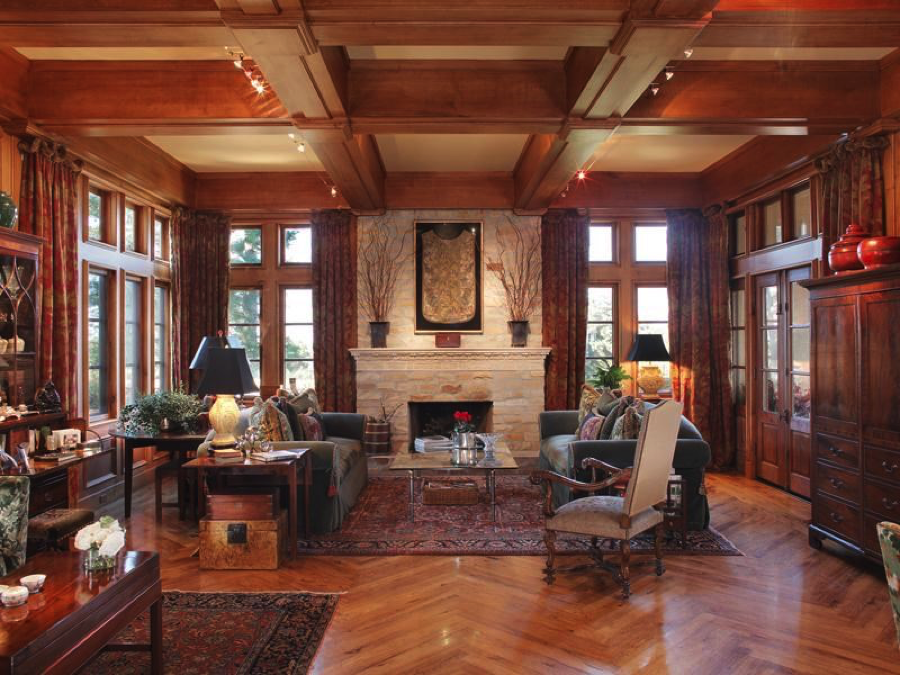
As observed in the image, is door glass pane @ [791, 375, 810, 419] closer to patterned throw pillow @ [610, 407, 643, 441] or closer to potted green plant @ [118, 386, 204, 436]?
patterned throw pillow @ [610, 407, 643, 441]

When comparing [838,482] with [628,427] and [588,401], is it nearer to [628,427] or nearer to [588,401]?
[628,427]

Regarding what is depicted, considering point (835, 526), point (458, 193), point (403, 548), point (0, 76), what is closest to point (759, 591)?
point (835, 526)

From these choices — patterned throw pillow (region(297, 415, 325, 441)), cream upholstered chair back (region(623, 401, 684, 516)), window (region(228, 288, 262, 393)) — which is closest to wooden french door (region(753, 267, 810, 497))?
cream upholstered chair back (region(623, 401, 684, 516))

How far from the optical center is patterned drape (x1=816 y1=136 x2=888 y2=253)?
4.59m

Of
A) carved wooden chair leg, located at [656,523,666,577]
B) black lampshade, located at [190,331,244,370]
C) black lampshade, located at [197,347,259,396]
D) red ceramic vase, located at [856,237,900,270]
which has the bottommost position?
carved wooden chair leg, located at [656,523,666,577]

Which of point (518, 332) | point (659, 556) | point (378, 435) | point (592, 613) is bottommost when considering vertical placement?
point (592, 613)

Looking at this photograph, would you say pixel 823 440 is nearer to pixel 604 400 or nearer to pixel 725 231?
pixel 604 400

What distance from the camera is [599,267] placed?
796 cm

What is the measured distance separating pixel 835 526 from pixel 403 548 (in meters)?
2.98

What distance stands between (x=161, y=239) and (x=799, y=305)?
7.04 m

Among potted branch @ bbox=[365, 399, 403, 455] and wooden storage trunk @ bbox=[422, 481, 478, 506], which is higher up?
potted branch @ bbox=[365, 399, 403, 455]

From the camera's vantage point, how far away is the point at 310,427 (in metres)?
5.43

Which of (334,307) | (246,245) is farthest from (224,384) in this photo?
(246,245)

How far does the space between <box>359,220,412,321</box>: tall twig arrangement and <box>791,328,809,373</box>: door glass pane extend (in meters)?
4.35
